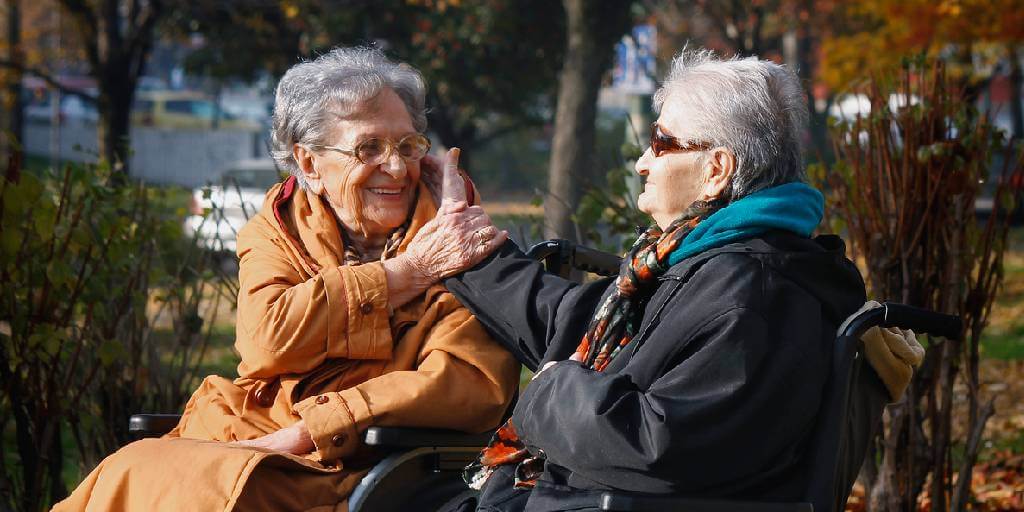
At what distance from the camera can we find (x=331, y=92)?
3422mm

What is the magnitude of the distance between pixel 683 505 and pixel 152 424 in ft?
5.53

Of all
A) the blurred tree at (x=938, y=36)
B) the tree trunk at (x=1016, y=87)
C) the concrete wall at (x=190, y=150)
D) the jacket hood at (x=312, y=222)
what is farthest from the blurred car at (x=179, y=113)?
the jacket hood at (x=312, y=222)

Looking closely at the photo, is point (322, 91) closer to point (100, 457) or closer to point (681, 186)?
point (681, 186)

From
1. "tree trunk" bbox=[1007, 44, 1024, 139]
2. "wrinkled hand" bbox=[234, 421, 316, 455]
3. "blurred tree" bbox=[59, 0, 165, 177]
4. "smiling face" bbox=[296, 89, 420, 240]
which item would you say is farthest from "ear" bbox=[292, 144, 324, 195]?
"tree trunk" bbox=[1007, 44, 1024, 139]

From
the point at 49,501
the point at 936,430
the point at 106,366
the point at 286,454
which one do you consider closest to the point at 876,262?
the point at 936,430

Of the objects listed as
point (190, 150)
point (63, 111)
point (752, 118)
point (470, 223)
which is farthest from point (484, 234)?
point (63, 111)

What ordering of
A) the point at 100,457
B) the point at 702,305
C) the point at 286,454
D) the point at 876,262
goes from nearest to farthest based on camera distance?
the point at 702,305 → the point at 286,454 → the point at 876,262 → the point at 100,457

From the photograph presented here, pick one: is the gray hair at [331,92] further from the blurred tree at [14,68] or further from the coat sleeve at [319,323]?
the blurred tree at [14,68]

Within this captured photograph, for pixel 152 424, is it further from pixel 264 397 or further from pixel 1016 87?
pixel 1016 87

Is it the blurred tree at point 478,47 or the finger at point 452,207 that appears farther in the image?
the blurred tree at point 478,47

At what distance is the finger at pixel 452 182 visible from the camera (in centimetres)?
343

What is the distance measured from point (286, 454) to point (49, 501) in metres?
1.89

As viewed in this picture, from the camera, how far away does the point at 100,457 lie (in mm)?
4695

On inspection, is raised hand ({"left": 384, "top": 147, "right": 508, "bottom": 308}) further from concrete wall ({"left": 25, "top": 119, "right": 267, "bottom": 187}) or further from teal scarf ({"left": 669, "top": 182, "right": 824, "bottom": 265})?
concrete wall ({"left": 25, "top": 119, "right": 267, "bottom": 187})
